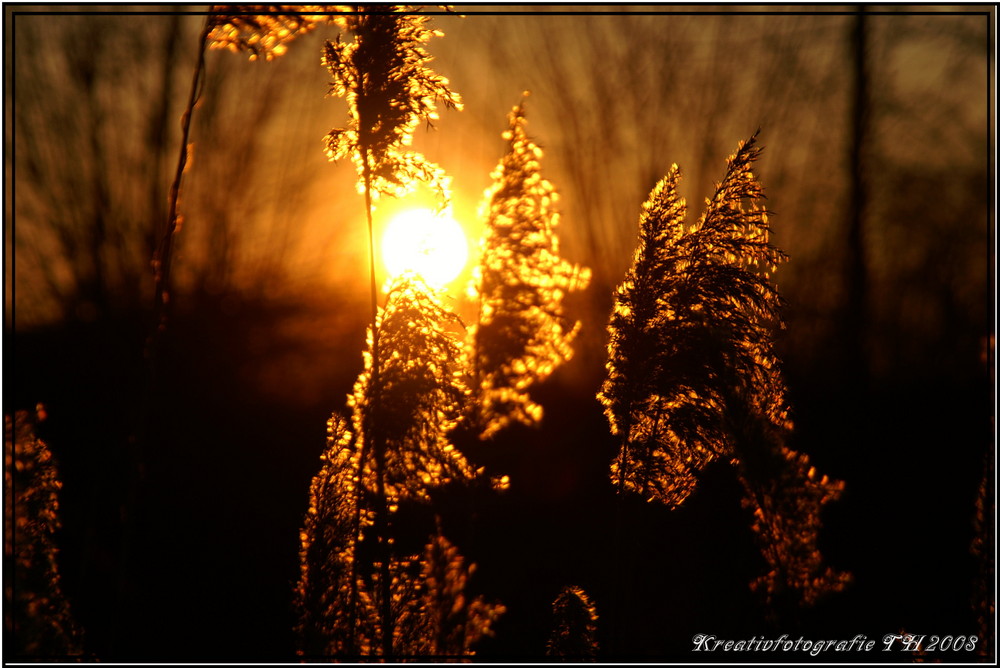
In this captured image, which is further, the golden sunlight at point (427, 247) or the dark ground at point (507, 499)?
the dark ground at point (507, 499)

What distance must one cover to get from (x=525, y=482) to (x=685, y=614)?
3.74 meters

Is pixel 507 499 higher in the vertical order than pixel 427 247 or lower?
lower

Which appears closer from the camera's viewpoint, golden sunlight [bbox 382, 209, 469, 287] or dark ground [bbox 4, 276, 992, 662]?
golden sunlight [bbox 382, 209, 469, 287]

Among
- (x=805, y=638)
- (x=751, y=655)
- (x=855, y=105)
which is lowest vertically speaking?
(x=751, y=655)

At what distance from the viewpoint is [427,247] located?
4.51 metres

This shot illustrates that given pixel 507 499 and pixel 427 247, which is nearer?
pixel 427 247

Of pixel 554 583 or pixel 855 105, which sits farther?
pixel 855 105

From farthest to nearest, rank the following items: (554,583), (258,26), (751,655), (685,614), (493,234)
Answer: (554,583)
(685,614)
(751,655)
(493,234)
(258,26)

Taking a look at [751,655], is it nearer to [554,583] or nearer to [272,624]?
[554,583]

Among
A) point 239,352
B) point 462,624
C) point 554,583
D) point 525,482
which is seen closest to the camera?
point 462,624

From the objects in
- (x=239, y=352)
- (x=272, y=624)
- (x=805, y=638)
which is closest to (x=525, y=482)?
(x=272, y=624)

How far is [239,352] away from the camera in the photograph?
17375 mm

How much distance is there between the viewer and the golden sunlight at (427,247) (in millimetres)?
4496

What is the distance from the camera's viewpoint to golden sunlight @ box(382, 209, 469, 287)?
14.8 ft
